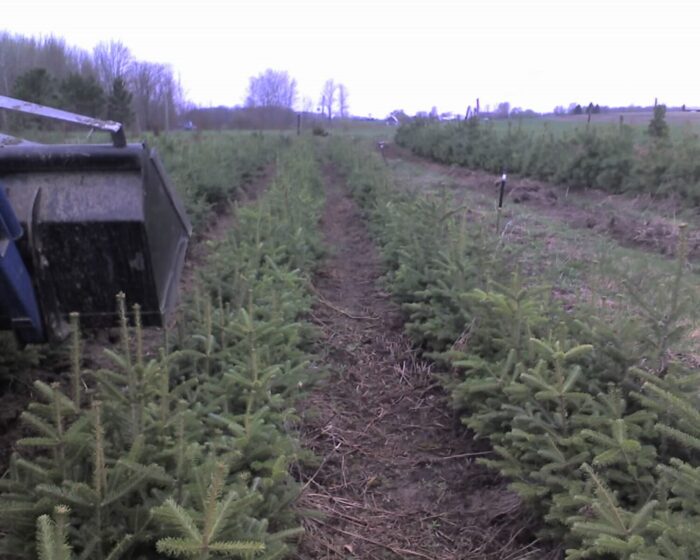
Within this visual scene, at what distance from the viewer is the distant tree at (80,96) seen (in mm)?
16828

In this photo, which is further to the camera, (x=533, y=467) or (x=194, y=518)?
(x=533, y=467)

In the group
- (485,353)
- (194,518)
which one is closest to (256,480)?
(194,518)

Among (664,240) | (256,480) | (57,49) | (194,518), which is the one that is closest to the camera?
(194,518)

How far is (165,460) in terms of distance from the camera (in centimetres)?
270

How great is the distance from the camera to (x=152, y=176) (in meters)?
3.59

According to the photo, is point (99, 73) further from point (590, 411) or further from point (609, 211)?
point (590, 411)

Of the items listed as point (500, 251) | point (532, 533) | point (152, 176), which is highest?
point (152, 176)

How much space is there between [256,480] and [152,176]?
1695 mm

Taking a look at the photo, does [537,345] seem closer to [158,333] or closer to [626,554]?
[626,554]

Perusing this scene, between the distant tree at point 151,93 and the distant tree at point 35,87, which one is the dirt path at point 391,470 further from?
the distant tree at point 151,93

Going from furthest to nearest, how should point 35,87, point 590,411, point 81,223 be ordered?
1. point 35,87
2. point 590,411
3. point 81,223

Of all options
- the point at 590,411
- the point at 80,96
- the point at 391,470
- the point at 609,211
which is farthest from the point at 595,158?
the point at 590,411

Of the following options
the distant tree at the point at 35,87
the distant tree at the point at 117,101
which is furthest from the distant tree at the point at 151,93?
the distant tree at the point at 35,87

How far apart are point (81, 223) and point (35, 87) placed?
13.1 m
